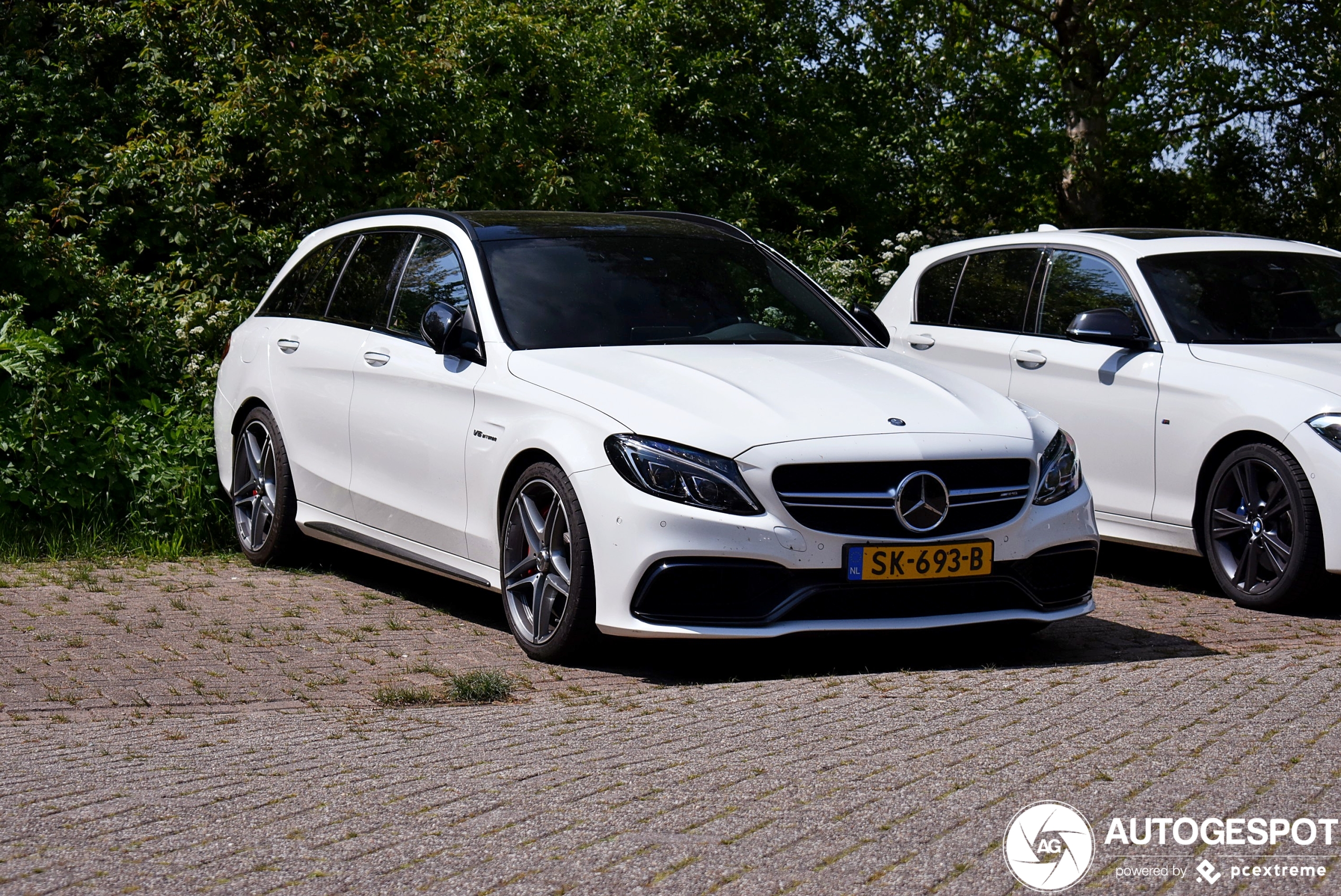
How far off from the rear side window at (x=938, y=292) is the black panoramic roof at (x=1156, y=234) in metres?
0.83

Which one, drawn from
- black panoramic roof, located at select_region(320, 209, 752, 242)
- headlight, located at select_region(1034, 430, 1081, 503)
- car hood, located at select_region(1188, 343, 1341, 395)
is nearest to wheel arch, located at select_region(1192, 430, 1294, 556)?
car hood, located at select_region(1188, 343, 1341, 395)

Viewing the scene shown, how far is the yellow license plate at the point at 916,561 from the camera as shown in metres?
5.64

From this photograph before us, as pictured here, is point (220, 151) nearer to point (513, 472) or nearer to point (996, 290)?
point (996, 290)

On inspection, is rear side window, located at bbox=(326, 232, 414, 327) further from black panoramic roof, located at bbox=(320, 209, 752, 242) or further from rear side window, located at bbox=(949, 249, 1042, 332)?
rear side window, located at bbox=(949, 249, 1042, 332)

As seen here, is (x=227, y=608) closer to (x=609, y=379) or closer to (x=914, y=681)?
(x=609, y=379)

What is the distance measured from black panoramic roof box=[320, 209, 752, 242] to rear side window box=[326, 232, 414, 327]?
172 millimetres

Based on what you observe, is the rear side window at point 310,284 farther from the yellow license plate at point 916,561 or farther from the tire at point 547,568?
the yellow license plate at point 916,561

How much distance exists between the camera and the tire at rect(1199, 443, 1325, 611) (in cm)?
723

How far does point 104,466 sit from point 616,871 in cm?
666

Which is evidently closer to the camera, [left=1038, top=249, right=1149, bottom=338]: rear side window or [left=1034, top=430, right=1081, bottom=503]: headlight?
[left=1034, top=430, right=1081, bottom=503]: headlight

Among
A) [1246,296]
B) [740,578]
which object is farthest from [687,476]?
[1246,296]

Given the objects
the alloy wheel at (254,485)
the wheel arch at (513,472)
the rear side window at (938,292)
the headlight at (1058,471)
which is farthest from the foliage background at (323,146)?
the headlight at (1058,471)

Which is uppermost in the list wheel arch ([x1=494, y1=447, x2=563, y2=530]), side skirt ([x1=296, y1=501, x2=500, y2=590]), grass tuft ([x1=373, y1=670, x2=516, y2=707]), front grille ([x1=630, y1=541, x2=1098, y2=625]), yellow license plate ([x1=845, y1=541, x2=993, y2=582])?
wheel arch ([x1=494, y1=447, x2=563, y2=530])

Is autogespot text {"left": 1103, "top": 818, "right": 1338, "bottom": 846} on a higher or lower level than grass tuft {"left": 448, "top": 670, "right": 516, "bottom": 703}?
higher
